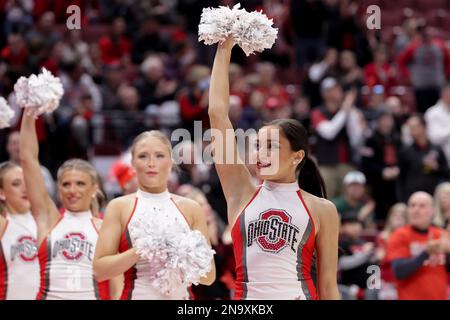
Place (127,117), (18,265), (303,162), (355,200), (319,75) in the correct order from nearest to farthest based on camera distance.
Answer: (303,162), (18,265), (355,200), (127,117), (319,75)

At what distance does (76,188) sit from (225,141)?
56.4 inches

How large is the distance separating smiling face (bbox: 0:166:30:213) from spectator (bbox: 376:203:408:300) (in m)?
2.80

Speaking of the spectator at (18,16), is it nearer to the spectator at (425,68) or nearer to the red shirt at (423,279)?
the spectator at (425,68)

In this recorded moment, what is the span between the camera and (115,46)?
11344mm

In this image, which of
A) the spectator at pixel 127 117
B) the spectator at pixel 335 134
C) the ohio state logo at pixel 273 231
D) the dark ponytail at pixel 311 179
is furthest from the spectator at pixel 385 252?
the ohio state logo at pixel 273 231

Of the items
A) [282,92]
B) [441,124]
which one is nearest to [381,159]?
[441,124]

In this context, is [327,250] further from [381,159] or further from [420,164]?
[381,159]

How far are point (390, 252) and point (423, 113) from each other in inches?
166

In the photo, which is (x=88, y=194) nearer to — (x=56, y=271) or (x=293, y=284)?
(x=56, y=271)

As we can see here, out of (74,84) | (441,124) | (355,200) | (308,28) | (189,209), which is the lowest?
(189,209)

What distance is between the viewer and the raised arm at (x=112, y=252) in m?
4.16

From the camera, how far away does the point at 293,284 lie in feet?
13.3

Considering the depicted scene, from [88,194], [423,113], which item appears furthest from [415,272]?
[423,113]

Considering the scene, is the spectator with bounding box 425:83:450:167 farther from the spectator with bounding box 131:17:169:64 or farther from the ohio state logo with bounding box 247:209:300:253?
the ohio state logo with bounding box 247:209:300:253
